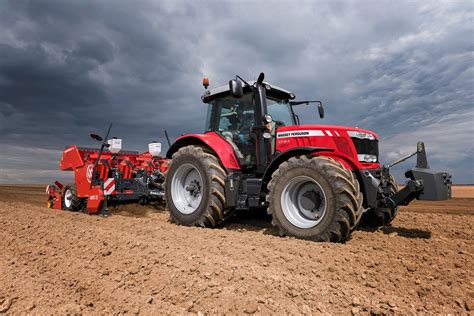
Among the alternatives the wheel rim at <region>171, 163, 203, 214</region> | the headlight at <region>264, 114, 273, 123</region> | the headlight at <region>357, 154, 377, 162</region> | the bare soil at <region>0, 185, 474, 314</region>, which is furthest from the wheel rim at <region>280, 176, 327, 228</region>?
the wheel rim at <region>171, 163, 203, 214</region>

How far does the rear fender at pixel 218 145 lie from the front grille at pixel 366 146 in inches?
74.1

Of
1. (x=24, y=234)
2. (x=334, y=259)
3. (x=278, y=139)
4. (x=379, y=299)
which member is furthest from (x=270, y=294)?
(x=24, y=234)

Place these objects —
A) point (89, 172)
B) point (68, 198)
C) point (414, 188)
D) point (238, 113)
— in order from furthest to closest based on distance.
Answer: point (68, 198) → point (89, 172) → point (238, 113) → point (414, 188)

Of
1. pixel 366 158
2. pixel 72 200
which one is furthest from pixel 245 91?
pixel 72 200

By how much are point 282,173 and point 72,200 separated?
20.6 ft

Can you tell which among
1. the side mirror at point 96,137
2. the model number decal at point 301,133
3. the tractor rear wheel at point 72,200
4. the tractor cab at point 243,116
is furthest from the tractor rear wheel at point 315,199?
the tractor rear wheel at point 72,200

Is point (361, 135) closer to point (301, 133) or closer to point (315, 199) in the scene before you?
point (301, 133)

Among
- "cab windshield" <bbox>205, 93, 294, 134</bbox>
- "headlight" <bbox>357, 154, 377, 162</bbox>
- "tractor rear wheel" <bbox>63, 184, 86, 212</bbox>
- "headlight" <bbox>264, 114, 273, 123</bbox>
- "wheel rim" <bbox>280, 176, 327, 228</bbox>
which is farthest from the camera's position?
"tractor rear wheel" <bbox>63, 184, 86, 212</bbox>

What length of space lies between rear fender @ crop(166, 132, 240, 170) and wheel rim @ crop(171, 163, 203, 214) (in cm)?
50

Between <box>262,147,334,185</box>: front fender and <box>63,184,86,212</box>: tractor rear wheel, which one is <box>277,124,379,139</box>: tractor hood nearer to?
<box>262,147,334,185</box>: front fender

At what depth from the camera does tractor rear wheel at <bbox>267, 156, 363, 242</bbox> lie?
4.11 m

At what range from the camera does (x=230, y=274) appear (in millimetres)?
2957

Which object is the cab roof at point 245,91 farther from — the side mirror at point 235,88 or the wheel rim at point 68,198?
the wheel rim at point 68,198

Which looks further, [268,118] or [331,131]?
[268,118]
